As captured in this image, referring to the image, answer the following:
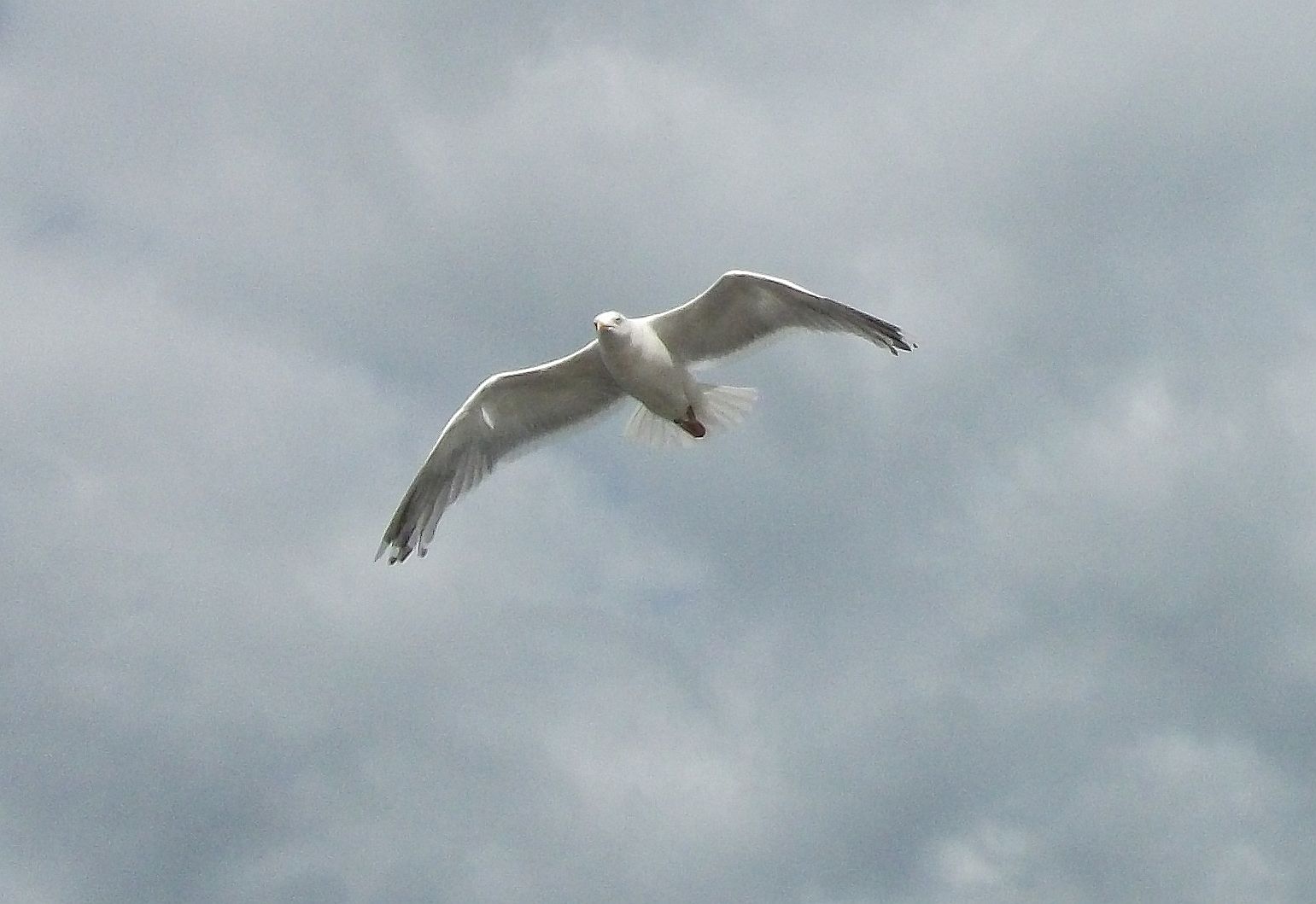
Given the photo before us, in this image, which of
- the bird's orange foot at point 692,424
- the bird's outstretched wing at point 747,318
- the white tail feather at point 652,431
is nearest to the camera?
the bird's outstretched wing at point 747,318

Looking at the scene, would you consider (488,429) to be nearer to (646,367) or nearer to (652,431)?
(652,431)

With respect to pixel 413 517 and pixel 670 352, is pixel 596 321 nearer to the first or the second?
pixel 670 352

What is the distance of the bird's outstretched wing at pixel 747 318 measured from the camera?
854 inches

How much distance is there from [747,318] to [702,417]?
1.56 meters

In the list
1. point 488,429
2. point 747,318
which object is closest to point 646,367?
point 747,318

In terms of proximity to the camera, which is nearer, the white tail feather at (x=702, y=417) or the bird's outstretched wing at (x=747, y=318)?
the bird's outstretched wing at (x=747, y=318)

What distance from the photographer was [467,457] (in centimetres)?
2381

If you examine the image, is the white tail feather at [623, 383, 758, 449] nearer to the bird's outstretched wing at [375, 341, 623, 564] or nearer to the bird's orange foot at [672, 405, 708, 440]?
the bird's orange foot at [672, 405, 708, 440]

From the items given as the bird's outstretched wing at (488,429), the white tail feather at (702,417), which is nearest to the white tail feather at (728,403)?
the white tail feather at (702,417)

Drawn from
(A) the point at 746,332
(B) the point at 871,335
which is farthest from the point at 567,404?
(B) the point at 871,335

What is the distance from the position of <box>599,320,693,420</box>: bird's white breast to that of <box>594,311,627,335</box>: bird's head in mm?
33

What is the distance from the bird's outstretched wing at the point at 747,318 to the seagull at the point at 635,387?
0.01 meters

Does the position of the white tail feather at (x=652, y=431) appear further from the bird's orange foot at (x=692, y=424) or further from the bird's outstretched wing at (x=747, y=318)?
the bird's outstretched wing at (x=747, y=318)

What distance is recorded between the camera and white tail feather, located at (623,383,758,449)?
23438 mm
